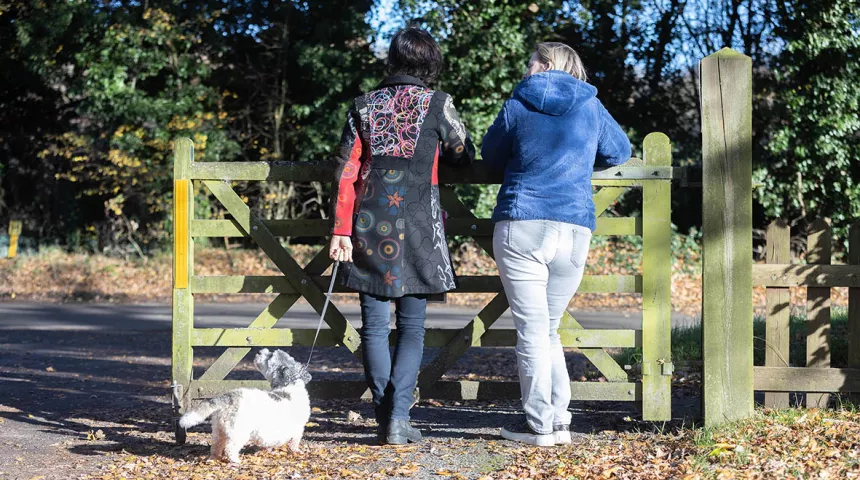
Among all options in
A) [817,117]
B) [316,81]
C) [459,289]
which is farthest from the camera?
[316,81]

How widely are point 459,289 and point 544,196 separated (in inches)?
30.1

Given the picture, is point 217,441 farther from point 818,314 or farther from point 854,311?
point 854,311

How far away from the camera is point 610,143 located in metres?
4.33

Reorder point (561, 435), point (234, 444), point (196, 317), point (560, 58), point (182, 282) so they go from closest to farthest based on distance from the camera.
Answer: point (234, 444), point (560, 58), point (561, 435), point (182, 282), point (196, 317)

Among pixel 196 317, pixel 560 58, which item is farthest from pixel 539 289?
pixel 196 317

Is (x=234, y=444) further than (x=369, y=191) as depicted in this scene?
No

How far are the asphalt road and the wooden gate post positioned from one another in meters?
5.79

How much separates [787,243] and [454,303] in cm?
899

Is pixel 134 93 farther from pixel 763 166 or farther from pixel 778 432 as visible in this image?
pixel 778 432

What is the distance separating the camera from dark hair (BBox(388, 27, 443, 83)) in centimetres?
429

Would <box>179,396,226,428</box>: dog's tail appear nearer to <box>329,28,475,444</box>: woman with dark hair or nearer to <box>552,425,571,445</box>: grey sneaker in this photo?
<box>329,28,475,444</box>: woman with dark hair

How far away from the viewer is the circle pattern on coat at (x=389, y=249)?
427cm

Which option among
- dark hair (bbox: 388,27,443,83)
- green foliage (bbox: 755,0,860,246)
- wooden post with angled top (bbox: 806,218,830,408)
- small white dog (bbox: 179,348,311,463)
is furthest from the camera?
green foliage (bbox: 755,0,860,246)

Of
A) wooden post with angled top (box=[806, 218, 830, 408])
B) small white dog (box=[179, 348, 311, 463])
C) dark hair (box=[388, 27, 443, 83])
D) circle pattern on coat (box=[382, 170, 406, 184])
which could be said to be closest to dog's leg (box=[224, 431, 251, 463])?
small white dog (box=[179, 348, 311, 463])
